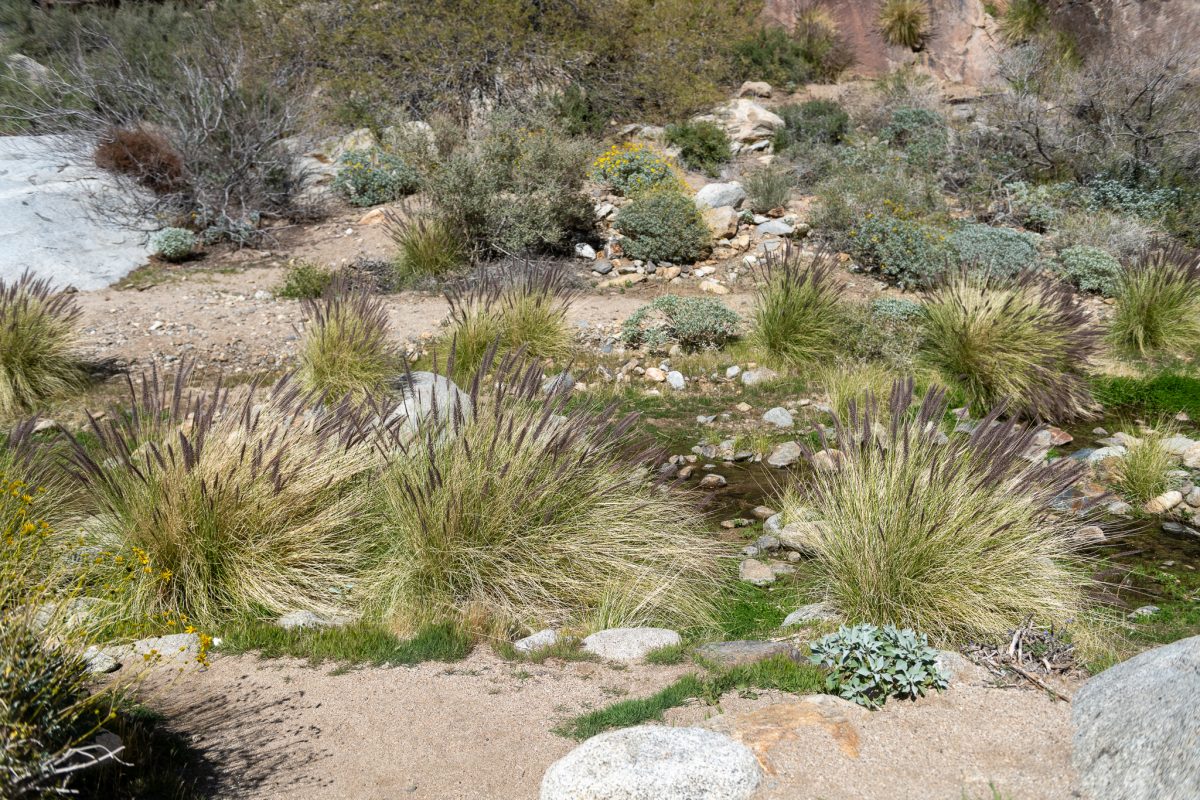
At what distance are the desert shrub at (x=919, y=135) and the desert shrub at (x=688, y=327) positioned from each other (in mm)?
7310

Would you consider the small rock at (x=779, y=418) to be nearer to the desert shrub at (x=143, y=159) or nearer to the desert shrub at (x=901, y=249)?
the desert shrub at (x=901, y=249)

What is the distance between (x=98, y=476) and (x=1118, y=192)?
13.9 meters

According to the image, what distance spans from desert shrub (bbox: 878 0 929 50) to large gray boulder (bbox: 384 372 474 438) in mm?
16719

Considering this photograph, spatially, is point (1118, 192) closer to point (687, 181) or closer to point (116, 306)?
point (687, 181)

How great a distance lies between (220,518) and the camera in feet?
15.0

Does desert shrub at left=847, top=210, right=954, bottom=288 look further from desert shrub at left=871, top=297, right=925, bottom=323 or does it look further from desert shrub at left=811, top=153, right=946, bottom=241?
desert shrub at left=871, top=297, right=925, bottom=323

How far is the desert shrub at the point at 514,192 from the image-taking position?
11.8 m

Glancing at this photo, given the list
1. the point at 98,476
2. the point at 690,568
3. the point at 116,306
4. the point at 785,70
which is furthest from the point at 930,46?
the point at 98,476

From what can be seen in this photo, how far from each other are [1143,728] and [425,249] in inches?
391

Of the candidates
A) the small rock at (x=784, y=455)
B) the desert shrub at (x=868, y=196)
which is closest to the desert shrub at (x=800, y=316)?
the small rock at (x=784, y=455)

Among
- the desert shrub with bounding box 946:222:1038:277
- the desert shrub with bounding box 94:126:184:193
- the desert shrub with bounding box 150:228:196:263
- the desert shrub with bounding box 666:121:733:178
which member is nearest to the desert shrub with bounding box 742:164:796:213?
the desert shrub with bounding box 666:121:733:178

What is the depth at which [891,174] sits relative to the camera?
14086 mm

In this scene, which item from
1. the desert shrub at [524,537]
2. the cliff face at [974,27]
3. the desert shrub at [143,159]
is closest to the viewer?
the desert shrub at [524,537]

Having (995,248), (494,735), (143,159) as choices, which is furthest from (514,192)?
(494,735)
